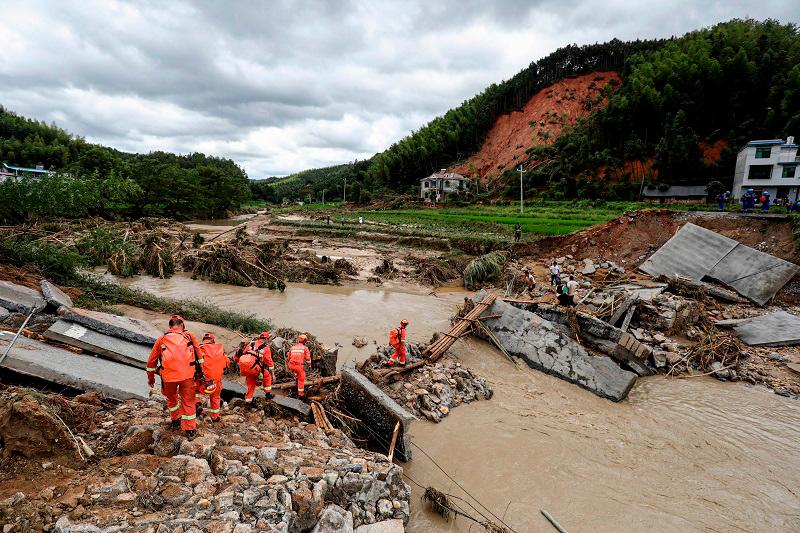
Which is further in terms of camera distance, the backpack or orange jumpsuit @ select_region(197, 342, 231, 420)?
orange jumpsuit @ select_region(197, 342, 231, 420)

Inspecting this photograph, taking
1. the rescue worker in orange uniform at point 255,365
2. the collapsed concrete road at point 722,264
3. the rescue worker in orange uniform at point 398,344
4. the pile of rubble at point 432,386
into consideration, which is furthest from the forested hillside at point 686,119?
the rescue worker in orange uniform at point 255,365

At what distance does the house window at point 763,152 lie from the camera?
119 ft

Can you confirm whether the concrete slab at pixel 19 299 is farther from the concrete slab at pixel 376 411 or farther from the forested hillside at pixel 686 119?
the forested hillside at pixel 686 119

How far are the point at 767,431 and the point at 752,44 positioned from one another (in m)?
67.2

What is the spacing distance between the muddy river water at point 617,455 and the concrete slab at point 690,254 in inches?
286

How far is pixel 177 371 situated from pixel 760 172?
51.6 metres

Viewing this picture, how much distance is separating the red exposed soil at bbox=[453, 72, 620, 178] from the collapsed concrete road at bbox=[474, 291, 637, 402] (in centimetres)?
6190

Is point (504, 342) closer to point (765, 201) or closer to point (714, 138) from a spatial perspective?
point (765, 201)

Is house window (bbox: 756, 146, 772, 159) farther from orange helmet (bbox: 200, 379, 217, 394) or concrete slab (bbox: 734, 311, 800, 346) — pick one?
A: orange helmet (bbox: 200, 379, 217, 394)

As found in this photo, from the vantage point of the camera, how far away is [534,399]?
8609mm

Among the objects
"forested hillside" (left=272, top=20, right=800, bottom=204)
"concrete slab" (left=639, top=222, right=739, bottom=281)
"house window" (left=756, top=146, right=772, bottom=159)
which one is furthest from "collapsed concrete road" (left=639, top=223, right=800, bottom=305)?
"forested hillside" (left=272, top=20, right=800, bottom=204)

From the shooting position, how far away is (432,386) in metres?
8.19

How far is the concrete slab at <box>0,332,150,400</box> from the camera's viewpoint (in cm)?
536

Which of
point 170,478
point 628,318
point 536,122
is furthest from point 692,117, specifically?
point 170,478
